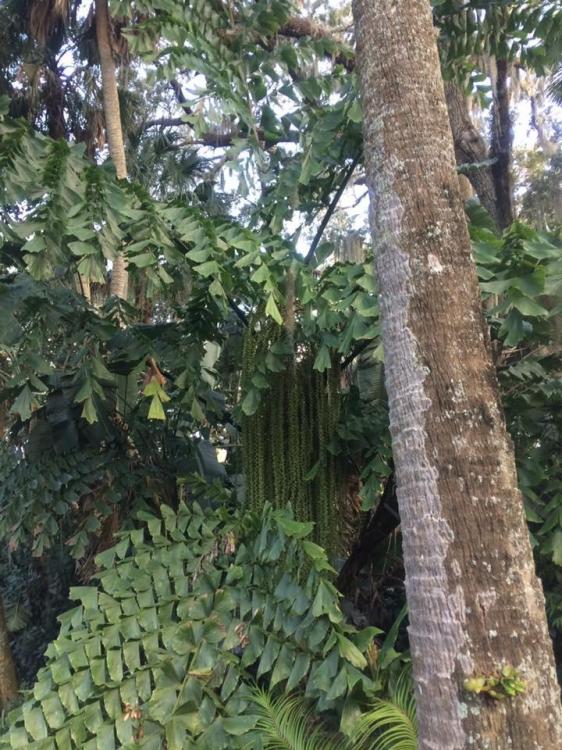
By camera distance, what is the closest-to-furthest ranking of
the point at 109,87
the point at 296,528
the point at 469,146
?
the point at 296,528 < the point at 109,87 < the point at 469,146

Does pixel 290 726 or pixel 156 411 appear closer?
pixel 290 726

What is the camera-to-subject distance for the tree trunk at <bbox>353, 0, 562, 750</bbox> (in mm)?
1432

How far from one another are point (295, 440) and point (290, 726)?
1234mm

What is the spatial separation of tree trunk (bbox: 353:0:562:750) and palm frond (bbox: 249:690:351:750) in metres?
0.98

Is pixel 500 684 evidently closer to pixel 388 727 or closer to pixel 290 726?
pixel 388 727

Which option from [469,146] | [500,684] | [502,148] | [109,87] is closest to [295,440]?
[500,684]

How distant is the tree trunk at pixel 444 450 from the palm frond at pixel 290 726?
3.23 feet

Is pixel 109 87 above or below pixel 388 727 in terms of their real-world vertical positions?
above

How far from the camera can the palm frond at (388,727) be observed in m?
2.19

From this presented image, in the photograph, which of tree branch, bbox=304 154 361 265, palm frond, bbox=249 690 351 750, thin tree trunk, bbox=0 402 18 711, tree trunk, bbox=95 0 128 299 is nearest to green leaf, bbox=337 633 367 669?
palm frond, bbox=249 690 351 750

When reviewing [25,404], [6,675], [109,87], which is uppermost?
[109,87]

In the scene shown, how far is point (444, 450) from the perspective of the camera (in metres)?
1.57

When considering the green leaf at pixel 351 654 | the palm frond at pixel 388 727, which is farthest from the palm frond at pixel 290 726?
the green leaf at pixel 351 654

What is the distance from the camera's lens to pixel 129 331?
3582 millimetres
